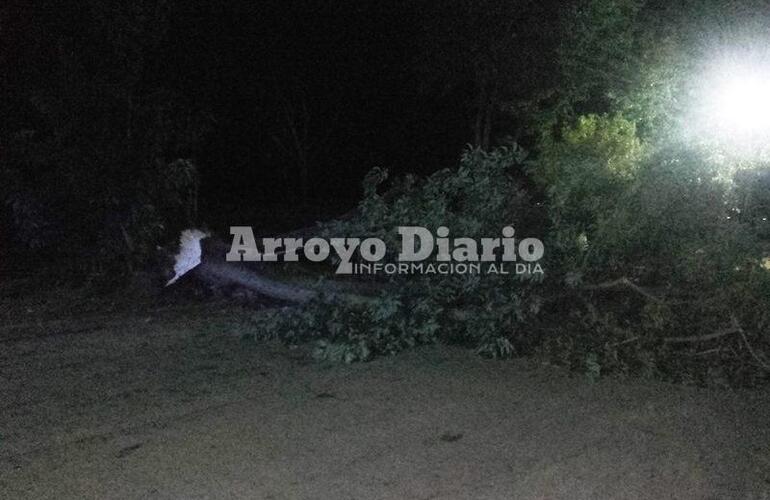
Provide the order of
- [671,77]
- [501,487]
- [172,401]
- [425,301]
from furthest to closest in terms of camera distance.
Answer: [671,77], [425,301], [172,401], [501,487]

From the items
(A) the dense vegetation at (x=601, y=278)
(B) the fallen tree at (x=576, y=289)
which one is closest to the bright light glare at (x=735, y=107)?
(A) the dense vegetation at (x=601, y=278)

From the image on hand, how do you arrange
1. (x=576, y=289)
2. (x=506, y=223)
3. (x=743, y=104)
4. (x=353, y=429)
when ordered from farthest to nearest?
(x=743, y=104)
(x=506, y=223)
(x=576, y=289)
(x=353, y=429)

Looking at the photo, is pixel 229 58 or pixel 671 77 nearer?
pixel 671 77

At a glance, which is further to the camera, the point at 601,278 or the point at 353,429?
the point at 601,278

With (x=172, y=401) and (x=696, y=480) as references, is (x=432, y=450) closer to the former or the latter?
(x=696, y=480)

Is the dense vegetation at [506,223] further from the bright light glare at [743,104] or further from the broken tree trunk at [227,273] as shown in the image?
the bright light glare at [743,104]

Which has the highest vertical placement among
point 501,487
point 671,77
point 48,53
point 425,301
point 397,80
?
point 397,80

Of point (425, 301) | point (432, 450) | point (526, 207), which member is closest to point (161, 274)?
point (425, 301)

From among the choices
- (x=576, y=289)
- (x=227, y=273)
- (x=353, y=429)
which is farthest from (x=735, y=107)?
(x=353, y=429)

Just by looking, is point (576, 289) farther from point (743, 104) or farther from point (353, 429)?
point (743, 104)

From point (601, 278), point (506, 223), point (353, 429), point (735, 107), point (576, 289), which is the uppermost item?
point (735, 107)

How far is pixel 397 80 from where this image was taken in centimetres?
2389

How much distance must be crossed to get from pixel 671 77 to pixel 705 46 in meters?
1.44

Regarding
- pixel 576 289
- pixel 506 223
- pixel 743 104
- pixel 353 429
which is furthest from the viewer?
pixel 743 104
